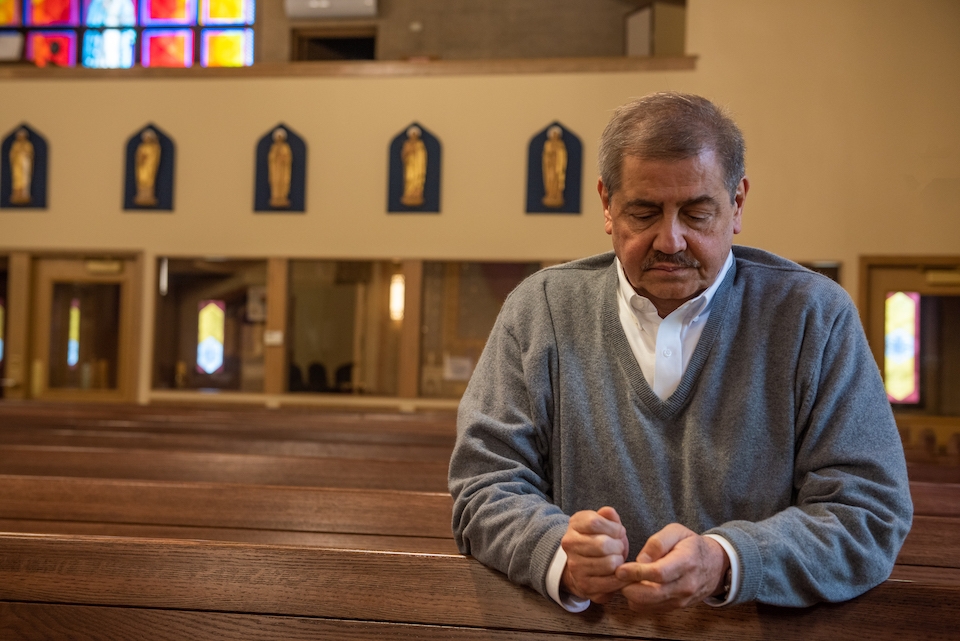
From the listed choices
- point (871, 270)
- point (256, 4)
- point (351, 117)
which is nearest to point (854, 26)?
point (871, 270)

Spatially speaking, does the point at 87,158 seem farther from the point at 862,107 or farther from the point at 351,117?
the point at 862,107

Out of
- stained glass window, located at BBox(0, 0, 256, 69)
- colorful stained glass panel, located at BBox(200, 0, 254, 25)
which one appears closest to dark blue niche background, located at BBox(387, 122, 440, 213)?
stained glass window, located at BBox(0, 0, 256, 69)

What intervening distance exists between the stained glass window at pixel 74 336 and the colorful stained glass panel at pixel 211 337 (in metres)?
1.20

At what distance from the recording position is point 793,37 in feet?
25.5

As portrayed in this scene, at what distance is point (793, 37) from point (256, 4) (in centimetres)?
540

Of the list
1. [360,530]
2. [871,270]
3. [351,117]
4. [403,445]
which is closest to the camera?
[360,530]

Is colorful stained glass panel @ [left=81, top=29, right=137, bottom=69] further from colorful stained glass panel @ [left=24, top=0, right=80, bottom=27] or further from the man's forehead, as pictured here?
the man's forehead

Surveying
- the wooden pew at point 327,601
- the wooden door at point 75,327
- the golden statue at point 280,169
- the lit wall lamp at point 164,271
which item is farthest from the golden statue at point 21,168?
the wooden pew at point 327,601

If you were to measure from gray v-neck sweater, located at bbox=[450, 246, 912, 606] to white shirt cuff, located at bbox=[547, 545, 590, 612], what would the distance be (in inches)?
0.4

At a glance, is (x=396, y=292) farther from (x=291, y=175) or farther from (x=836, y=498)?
(x=836, y=498)

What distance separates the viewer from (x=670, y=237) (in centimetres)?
138

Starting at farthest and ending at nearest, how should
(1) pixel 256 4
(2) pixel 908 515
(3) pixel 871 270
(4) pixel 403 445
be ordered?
(1) pixel 256 4 < (3) pixel 871 270 < (4) pixel 403 445 < (2) pixel 908 515

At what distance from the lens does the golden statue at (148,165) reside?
27.1 feet

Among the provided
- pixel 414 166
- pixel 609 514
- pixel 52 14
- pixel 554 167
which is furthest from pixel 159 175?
pixel 609 514
